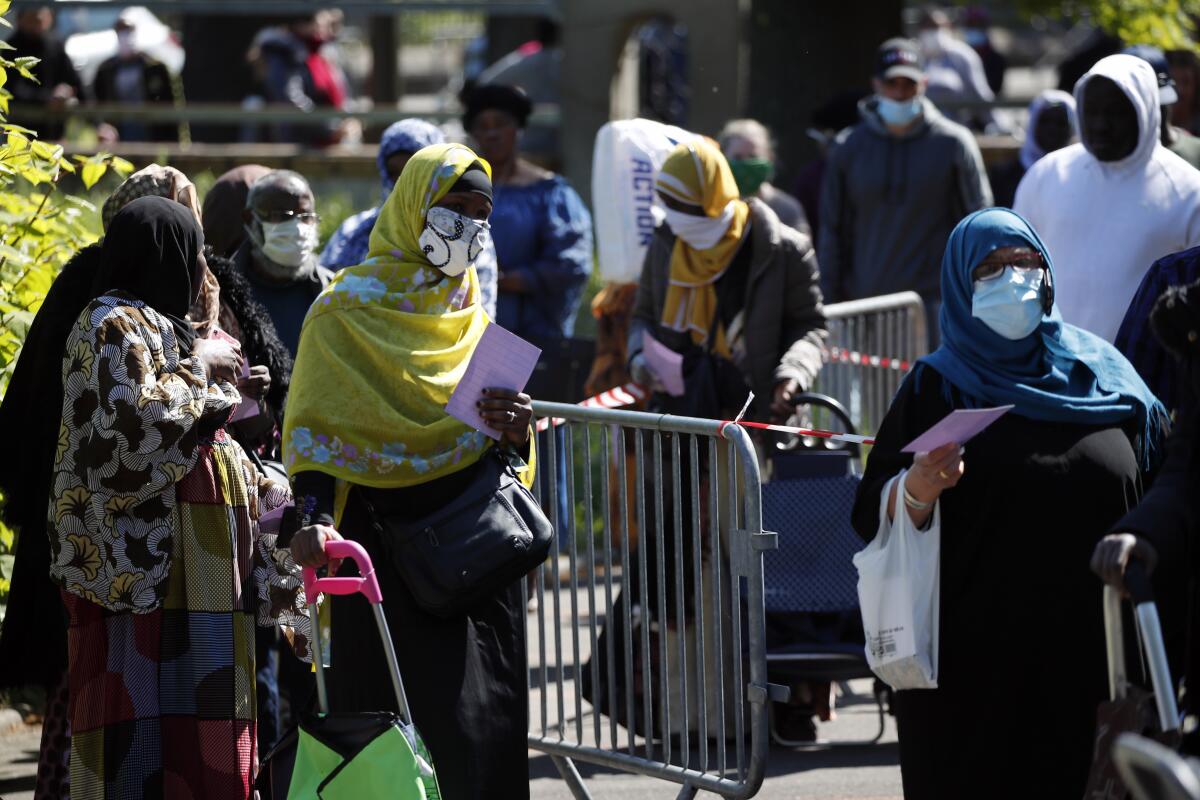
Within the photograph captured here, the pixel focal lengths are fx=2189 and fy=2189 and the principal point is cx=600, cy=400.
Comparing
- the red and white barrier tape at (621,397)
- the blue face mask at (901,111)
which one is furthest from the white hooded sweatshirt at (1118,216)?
the blue face mask at (901,111)

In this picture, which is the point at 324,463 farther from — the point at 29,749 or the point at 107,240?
the point at 29,749

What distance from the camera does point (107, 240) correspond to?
5.39m

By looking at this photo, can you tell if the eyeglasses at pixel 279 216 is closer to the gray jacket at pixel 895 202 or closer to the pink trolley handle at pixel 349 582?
the pink trolley handle at pixel 349 582

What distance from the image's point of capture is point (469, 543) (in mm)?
5332

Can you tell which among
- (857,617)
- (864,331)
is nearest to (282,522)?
(857,617)

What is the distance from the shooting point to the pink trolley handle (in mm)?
4863

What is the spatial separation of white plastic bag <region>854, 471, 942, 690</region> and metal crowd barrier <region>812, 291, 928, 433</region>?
130 inches

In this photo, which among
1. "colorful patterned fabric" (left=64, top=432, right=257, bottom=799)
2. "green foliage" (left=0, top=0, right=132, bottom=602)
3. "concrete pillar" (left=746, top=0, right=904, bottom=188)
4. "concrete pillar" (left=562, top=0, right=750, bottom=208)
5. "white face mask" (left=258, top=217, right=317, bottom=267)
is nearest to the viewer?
"colorful patterned fabric" (left=64, top=432, right=257, bottom=799)

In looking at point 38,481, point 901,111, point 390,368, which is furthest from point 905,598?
point 901,111

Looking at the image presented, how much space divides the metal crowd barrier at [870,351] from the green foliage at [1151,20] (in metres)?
3.51

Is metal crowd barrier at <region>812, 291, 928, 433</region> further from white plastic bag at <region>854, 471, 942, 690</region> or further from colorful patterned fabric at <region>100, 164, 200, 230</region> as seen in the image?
white plastic bag at <region>854, 471, 942, 690</region>

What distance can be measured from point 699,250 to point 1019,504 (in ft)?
8.64

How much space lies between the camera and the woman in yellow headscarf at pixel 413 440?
17.4 ft

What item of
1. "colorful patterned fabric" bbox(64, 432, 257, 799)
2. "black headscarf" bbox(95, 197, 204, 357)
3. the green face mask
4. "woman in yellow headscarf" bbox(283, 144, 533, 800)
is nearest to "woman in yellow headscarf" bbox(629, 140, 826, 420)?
the green face mask
